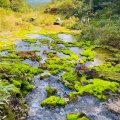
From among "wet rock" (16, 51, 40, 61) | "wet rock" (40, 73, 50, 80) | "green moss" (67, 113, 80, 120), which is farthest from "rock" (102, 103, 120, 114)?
"wet rock" (16, 51, 40, 61)

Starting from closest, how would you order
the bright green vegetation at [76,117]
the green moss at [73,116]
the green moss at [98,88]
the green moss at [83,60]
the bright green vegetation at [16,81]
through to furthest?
the bright green vegetation at [16,81]
the bright green vegetation at [76,117]
the green moss at [73,116]
the green moss at [98,88]
the green moss at [83,60]

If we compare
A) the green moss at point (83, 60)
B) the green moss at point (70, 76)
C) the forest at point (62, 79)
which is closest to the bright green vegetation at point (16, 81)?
the forest at point (62, 79)

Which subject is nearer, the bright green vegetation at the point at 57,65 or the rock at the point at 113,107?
the rock at the point at 113,107

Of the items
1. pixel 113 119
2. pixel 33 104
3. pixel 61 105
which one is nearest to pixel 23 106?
pixel 33 104

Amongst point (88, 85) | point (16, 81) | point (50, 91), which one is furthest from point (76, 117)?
point (16, 81)

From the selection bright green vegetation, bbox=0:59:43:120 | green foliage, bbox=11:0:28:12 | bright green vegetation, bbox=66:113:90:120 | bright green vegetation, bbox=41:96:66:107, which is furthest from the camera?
green foliage, bbox=11:0:28:12

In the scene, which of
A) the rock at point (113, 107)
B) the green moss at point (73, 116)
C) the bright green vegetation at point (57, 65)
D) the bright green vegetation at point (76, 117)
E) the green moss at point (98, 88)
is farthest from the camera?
the bright green vegetation at point (57, 65)

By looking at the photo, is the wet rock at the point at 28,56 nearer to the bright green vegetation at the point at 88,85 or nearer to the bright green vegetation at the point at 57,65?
the bright green vegetation at the point at 57,65

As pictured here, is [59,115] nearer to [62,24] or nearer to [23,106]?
[23,106]

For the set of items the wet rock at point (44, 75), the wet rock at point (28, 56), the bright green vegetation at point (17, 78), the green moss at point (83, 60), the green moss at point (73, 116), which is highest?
the bright green vegetation at point (17, 78)

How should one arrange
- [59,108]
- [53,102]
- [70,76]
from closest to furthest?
[59,108] < [53,102] < [70,76]

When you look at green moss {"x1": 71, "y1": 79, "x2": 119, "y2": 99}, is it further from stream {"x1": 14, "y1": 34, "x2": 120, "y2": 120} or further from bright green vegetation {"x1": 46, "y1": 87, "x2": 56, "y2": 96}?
bright green vegetation {"x1": 46, "y1": 87, "x2": 56, "y2": 96}

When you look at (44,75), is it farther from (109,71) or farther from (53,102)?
(109,71)

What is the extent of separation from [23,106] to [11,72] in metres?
4.47
